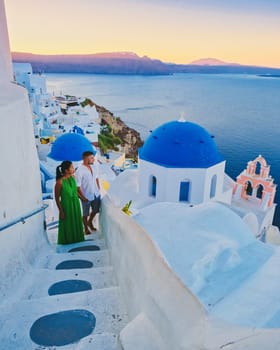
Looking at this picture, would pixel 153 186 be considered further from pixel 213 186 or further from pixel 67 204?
pixel 67 204

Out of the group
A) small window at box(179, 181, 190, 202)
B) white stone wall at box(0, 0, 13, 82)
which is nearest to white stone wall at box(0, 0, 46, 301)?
white stone wall at box(0, 0, 13, 82)

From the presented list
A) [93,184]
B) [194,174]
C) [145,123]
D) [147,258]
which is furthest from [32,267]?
[145,123]

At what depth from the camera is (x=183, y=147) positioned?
8633 mm

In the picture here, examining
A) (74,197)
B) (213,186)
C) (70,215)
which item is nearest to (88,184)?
(74,197)

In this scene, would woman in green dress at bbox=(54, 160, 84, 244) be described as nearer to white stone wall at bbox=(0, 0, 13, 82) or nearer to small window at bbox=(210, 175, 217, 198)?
white stone wall at bbox=(0, 0, 13, 82)

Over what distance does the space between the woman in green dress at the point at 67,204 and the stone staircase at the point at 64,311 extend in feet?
2.10

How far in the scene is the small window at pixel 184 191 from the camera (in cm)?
897

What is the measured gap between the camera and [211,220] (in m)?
3.08

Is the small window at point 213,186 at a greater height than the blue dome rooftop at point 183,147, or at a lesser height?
lesser

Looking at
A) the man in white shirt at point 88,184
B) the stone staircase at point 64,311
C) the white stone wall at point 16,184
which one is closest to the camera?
the stone staircase at point 64,311

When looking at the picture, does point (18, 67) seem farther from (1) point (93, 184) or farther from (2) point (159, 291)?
(2) point (159, 291)

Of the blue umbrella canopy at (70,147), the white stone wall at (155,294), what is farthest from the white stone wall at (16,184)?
the blue umbrella canopy at (70,147)

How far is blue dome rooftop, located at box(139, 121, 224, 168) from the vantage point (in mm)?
8625

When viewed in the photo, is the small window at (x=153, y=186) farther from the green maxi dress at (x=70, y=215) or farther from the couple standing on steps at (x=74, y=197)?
the green maxi dress at (x=70, y=215)
